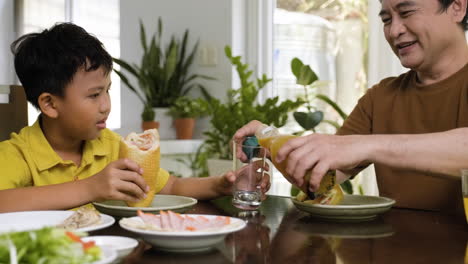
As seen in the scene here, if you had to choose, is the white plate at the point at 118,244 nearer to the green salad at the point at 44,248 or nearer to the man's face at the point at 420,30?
the green salad at the point at 44,248

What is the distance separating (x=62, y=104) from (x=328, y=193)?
0.78m

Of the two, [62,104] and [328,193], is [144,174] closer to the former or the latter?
[328,193]

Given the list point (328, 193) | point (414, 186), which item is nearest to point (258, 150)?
point (328, 193)

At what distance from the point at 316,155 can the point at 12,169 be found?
73 centimetres

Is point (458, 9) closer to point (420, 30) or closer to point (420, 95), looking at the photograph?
point (420, 30)

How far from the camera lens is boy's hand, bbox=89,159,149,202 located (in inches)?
47.8

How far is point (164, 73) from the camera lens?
3.79m

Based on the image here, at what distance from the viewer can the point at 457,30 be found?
1.73 metres

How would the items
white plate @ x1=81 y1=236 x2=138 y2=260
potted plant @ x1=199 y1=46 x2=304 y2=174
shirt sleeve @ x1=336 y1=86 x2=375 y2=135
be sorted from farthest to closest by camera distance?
potted plant @ x1=199 y1=46 x2=304 y2=174 → shirt sleeve @ x1=336 y1=86 x2=375 y2=135 → white plate @ x1=81 y1=236 x2=138 y2=260

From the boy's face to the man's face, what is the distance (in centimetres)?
81

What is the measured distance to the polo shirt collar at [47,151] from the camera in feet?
5.01

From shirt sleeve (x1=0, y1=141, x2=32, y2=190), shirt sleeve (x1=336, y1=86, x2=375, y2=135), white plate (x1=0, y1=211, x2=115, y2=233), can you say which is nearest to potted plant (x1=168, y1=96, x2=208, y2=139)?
shirt sleeve (x1=336, y1=86, x2=375, y2=135)

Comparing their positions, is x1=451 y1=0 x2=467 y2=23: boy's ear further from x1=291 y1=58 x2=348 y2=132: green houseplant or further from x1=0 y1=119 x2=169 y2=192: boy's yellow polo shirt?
x1=291 y1=58 x2=348 y2=132: green houseplant

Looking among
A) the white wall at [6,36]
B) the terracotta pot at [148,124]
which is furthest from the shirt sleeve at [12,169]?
the white wall at [6,36]
